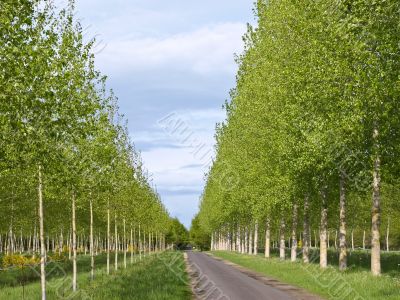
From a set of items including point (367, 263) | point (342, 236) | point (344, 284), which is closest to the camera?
point (344, 284)

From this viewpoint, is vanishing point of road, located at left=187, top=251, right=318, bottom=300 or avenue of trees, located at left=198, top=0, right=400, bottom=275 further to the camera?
vanishing point of road, located at left=187, top=251, right=318, bottom=300

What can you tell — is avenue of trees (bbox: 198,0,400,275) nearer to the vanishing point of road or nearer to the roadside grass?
the roadside grass

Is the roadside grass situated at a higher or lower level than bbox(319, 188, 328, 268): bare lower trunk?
lower

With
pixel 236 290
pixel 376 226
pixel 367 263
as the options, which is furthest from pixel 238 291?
pixel 367 263

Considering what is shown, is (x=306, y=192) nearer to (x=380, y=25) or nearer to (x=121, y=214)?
(x=121, y=214)

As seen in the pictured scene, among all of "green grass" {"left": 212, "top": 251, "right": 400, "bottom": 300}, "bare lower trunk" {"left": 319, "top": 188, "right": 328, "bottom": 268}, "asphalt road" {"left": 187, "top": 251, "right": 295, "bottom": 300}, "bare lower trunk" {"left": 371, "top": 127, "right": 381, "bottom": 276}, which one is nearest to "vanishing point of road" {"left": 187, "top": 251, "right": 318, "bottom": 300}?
"asphalt road" {"left": 187, "top": 251, "right": 295, "bottom": 300}

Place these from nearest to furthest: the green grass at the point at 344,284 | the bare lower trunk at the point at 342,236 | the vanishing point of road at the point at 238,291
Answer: the green grass at the point at 344,284 → the vanishing point of road at the point at 238,291 → the bare lower trunk at the point at 342,236

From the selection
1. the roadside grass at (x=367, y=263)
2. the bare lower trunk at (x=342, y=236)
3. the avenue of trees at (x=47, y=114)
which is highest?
the avenue of trees at (x=47, y=114)

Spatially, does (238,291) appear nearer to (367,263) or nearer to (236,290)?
(236,290)

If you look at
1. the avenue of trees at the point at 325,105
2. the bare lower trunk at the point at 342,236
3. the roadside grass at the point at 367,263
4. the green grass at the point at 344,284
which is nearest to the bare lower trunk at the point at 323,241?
the avenue of trees at the point at 325,105

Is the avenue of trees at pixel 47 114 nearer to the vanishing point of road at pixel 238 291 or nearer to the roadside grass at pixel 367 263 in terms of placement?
the vanishing point of road at pixel 238 291

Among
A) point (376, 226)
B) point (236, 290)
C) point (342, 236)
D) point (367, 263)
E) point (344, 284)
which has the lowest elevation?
point (367, 263)

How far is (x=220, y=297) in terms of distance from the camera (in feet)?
67.1

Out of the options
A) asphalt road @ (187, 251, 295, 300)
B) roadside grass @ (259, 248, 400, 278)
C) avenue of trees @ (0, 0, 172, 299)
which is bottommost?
roadside grass @ (259, 248, 400, 278)
